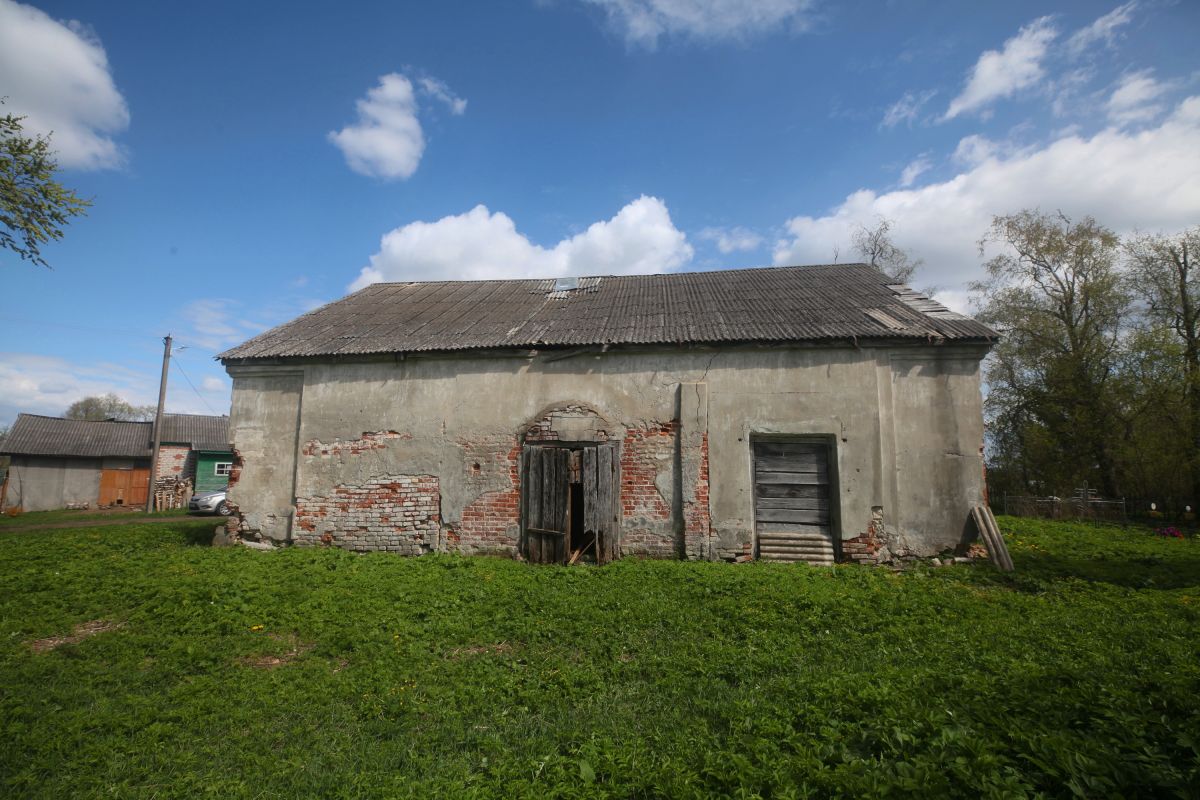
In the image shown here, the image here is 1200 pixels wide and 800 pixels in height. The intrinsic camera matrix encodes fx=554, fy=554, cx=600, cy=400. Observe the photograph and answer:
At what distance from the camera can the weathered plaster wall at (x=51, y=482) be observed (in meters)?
23.4

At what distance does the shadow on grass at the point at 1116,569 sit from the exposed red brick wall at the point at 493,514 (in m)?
7.40

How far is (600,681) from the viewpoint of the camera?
463 centimetres

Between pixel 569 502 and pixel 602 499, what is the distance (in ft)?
1.85

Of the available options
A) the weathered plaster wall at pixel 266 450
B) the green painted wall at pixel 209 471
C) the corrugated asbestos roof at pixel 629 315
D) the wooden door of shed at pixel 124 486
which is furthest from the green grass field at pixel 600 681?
the wooden door of shed at pixel 124 486

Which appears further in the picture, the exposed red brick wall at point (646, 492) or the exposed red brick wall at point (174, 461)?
the exposed red brick wall at point (174, 461)

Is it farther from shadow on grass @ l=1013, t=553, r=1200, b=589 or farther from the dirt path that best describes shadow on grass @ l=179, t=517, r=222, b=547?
shadow on grass @ l=1013, t=553, r=1200, b=589

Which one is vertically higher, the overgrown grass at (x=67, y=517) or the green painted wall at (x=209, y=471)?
the green painted wall at (x=209, y=471)

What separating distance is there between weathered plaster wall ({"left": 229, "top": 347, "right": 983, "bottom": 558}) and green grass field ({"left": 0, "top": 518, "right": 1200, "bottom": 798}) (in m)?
1.07

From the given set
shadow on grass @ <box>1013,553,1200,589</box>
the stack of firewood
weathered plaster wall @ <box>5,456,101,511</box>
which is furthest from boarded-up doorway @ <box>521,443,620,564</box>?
weathered plaster wall @ <box>5,456,101,511</box>

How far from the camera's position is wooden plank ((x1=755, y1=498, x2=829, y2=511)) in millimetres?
9023

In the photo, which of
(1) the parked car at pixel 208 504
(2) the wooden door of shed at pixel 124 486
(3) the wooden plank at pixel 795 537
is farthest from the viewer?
(2) the wooden door of shed at pixel 124 486

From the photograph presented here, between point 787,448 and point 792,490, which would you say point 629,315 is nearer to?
point 787,448

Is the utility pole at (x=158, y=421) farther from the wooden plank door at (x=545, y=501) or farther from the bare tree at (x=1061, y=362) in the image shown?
the bare tree at (x=1061, y=362)

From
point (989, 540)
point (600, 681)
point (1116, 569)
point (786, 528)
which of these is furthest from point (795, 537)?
point (600, 681)
